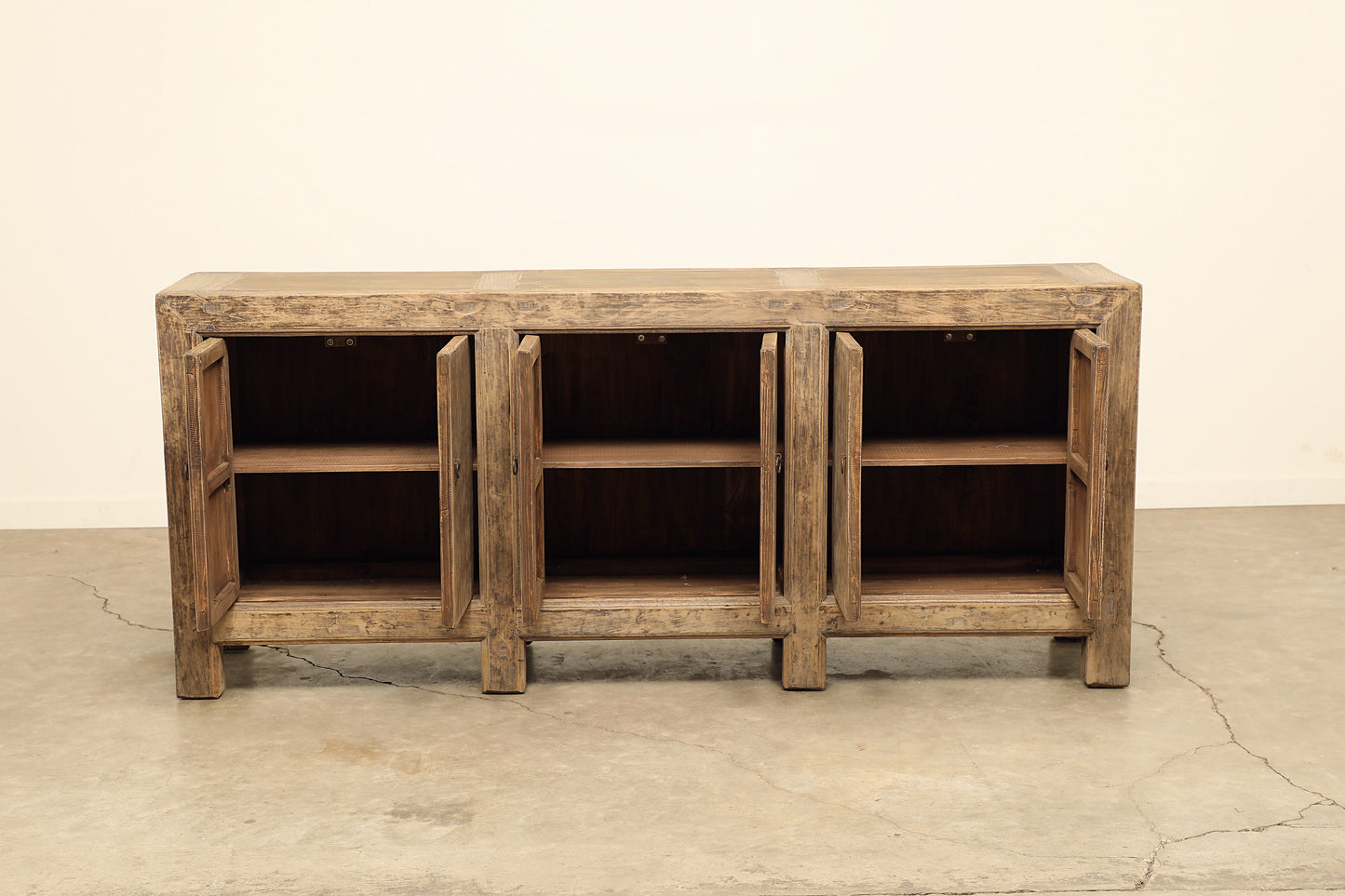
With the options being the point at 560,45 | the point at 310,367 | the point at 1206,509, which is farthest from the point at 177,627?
the point at 1206,509

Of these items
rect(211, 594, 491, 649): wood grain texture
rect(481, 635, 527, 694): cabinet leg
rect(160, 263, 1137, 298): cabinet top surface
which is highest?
rect(160, 263, 1137, 298): cabinet top surface

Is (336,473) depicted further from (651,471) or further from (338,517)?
(651,471)

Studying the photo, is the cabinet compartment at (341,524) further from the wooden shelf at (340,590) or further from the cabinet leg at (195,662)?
the cabinet leg at (195,662)

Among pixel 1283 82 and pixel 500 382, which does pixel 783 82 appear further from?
pixel 500 382

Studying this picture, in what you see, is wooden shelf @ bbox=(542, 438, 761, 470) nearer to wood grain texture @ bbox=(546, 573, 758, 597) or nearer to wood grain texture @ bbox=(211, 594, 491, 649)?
wood grain texture @ bbox=(546, 573, 758, 597)

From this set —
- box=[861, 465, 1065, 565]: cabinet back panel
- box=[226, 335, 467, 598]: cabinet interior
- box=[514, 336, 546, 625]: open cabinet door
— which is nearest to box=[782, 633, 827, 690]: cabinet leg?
box=[861, 465, 1065, 565]: cabinet back panel

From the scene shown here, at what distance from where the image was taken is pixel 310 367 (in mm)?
4113

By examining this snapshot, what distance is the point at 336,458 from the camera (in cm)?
378

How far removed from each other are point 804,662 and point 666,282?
107 centimetres

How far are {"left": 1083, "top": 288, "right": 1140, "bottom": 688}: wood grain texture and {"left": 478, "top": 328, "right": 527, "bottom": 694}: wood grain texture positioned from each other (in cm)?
149

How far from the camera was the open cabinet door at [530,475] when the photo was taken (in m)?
3.51

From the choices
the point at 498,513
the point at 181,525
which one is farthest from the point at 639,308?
the point at 181,525

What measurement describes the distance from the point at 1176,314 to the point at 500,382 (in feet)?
10.7

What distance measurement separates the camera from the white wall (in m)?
5.38
